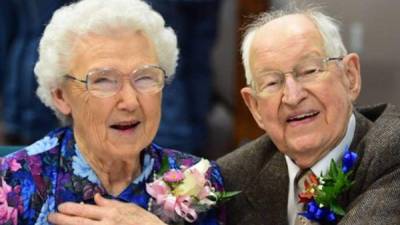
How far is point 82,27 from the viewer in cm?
249

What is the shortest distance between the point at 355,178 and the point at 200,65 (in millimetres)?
2476

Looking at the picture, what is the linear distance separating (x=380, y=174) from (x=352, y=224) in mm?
175


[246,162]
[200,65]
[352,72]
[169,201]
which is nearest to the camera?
[169,201]

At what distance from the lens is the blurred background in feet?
15.7

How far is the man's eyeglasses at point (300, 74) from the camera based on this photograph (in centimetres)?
260

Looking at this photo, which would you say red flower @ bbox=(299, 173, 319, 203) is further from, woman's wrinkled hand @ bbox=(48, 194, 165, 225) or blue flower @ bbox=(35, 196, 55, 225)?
blue flower @ bbox=(35, 196, 55, 225)

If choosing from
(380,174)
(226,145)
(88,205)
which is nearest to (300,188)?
(380,174)

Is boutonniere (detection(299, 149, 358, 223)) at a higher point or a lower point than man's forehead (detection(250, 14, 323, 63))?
lower

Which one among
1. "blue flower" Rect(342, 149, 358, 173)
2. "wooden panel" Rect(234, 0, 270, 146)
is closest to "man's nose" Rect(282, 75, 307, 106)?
"blue flower" Rect(342, 149, 358, 173)

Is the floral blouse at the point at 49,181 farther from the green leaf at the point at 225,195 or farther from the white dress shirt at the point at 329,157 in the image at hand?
the white dress shirt at the point at 329,157

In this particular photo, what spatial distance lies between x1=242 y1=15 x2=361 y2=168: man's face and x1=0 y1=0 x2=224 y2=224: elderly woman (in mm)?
268

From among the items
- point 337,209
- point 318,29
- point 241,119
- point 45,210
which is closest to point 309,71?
point 318,29

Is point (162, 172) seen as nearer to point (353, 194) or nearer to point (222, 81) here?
point (353, 194)

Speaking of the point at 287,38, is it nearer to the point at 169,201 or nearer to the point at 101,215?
the point at 169,201
